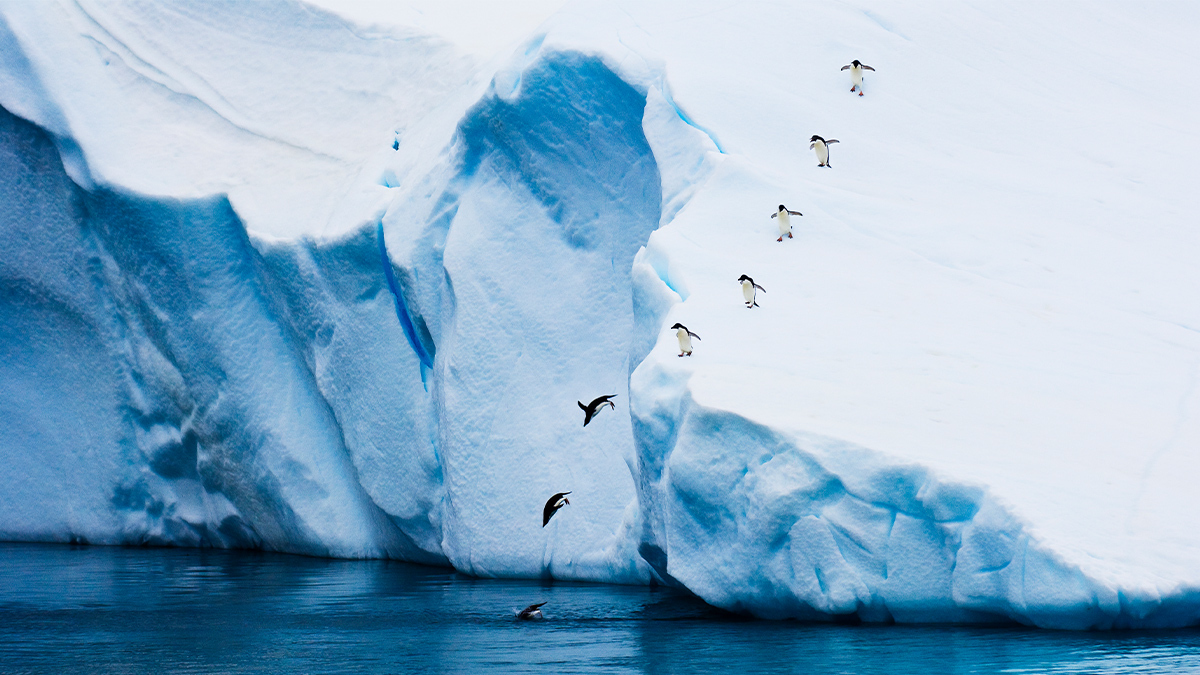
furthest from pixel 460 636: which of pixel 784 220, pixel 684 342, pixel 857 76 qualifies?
pixel 857 76

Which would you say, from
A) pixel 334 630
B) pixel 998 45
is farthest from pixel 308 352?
pixel 998 45

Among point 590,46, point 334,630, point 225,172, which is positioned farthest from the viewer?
point 225,172

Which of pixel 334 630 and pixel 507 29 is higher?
pixel 507 29

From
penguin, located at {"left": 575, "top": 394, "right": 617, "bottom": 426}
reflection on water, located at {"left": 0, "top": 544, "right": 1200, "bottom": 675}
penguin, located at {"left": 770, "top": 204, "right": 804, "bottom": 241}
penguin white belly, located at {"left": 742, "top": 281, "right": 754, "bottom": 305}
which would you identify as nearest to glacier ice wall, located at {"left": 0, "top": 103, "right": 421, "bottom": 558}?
reflection on water, located at {"left": 0, "top": 544, "right": 1200, "bottom": 675}

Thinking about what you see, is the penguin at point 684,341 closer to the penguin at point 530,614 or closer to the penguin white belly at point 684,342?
the penguin white belly at point 684,342

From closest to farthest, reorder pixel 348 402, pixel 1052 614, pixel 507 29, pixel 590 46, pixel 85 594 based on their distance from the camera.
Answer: pixel 1052 614
pixel 85 594
pixel 590 46
pixel 348 402
pixel 507 29

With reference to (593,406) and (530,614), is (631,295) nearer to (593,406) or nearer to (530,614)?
(593,406)

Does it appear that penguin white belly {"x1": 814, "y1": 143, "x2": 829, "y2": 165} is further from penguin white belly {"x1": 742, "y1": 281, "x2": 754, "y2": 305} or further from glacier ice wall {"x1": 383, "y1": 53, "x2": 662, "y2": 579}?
penguin white belly {"x1": 742, "y1": 281, "x2": 754, "y2": 305}

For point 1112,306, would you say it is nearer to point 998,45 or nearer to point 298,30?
point 998,45
